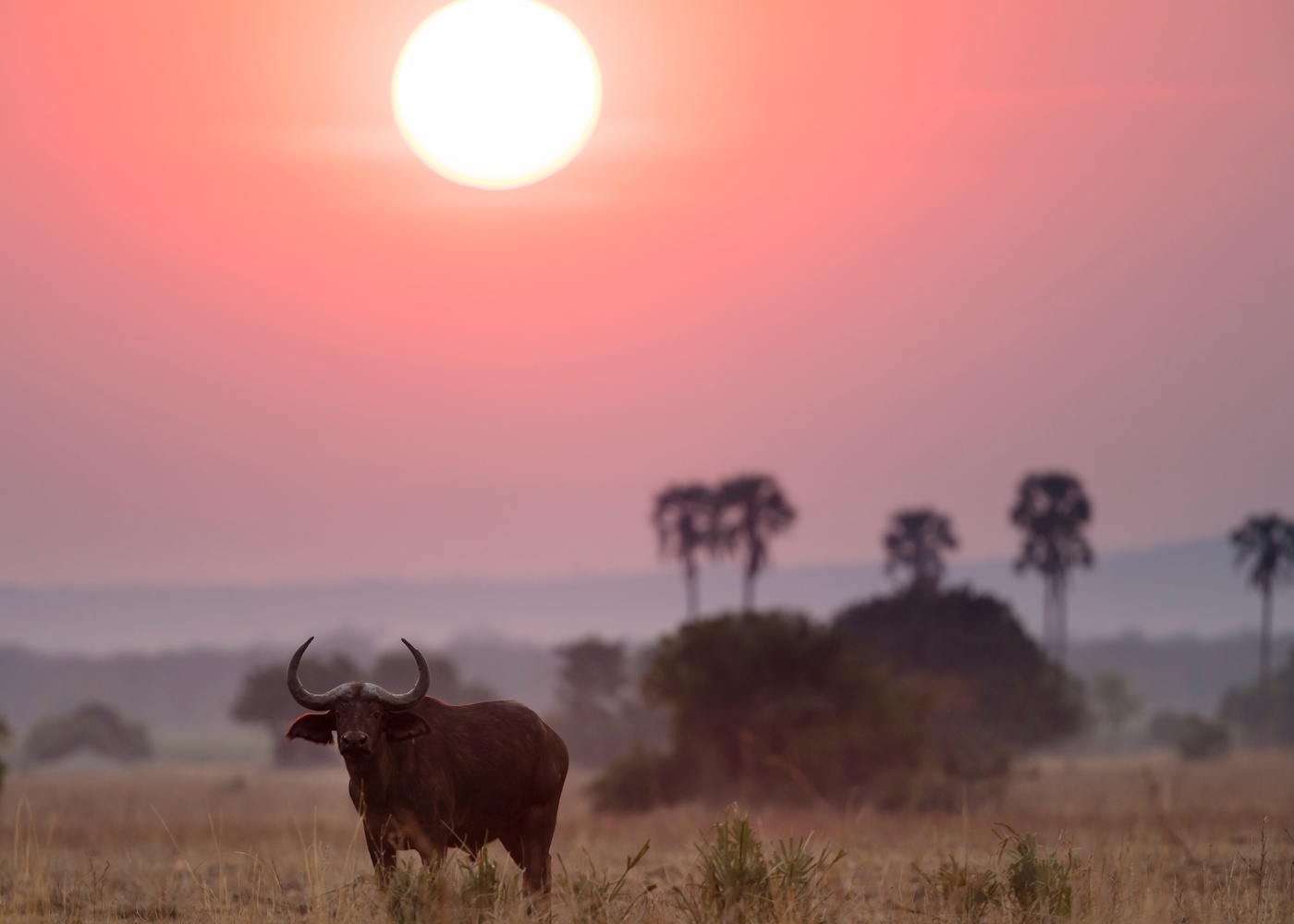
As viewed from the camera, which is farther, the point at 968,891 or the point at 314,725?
the point at 314,725

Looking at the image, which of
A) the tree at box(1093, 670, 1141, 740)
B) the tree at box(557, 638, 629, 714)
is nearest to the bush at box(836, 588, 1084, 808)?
the tree at box(557, 638, 629, 714)

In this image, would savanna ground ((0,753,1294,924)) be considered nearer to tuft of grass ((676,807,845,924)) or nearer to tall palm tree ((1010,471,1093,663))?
tuft of grass ((676,807,845,924))

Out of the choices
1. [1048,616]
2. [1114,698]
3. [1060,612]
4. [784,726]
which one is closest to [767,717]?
[784,726]

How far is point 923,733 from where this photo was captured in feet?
132

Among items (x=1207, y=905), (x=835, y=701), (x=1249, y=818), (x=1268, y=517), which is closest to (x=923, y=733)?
(x=835, y=701)

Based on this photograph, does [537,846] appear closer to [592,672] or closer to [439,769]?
[439,769]

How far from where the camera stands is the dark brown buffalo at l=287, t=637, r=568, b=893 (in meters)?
11.3

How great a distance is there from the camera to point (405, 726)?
11.5 m

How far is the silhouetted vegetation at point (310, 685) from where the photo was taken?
84.1 m

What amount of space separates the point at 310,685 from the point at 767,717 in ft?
148

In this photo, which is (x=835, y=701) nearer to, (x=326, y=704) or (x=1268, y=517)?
(x=326, y=704)

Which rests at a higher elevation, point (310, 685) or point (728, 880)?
point (728, 880)

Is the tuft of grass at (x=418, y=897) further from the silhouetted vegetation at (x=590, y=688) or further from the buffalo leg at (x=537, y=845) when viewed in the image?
the silhouetted vegetation at (x=590, y=688)

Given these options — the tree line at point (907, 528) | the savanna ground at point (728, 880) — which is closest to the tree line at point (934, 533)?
the tree line at point (907, 528)
